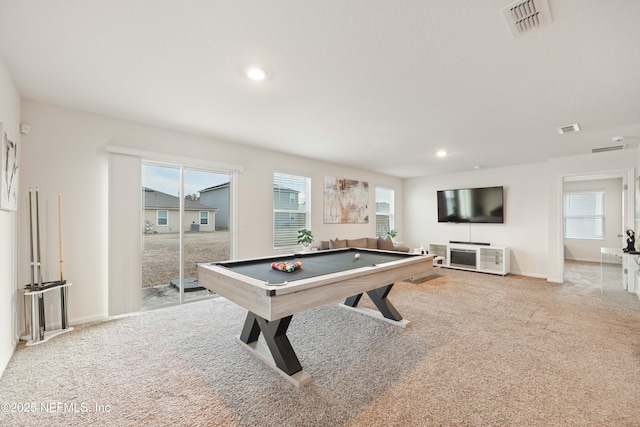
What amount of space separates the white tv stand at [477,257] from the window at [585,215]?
3520mm

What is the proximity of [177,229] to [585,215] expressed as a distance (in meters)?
9.97

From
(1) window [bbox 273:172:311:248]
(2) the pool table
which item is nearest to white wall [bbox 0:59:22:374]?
(2) the pool table

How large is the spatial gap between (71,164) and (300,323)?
3142mm

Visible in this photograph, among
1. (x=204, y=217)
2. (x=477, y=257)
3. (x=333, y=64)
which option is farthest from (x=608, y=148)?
(x=204, y=217)

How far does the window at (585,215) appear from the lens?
7.16m

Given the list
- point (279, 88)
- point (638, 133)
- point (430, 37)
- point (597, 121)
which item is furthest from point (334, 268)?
point (638, 133)

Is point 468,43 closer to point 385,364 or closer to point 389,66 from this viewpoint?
point 389,66

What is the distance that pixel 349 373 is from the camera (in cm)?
212

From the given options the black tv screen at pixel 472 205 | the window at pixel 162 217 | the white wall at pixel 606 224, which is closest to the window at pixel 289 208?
the window at pixel 162 217

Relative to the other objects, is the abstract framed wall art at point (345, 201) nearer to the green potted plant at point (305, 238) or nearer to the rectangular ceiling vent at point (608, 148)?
the green potted plant at point (305, 238)

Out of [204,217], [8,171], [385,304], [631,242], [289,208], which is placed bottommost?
[385,304]

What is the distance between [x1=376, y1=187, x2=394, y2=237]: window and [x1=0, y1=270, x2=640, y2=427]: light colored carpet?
400 centimetres

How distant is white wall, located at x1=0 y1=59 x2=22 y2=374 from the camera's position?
2.14 metres

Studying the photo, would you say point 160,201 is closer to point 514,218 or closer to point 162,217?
point 162,217
